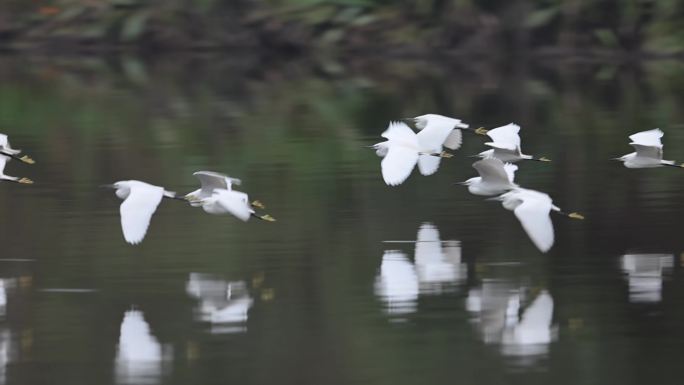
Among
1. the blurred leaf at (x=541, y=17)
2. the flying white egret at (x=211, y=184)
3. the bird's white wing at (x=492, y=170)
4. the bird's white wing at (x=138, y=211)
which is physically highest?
the blurred leaf at (x=541, y=17)

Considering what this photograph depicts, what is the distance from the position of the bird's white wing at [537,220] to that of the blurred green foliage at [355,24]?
22350 mm

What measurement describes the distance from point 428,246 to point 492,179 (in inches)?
25.2

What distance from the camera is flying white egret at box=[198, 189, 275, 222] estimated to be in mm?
10012

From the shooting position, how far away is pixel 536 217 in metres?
9.75

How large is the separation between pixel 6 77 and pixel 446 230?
66.9 feet

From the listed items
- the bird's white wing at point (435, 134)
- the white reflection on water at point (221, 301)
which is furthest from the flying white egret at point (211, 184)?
the bird's white wing at point (435, 134)

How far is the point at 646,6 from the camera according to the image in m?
32.5

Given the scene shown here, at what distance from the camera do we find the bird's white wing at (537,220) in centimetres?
956

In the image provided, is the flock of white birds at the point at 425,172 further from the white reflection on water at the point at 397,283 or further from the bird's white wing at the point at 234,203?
the white reflection on water at the point at 397,283

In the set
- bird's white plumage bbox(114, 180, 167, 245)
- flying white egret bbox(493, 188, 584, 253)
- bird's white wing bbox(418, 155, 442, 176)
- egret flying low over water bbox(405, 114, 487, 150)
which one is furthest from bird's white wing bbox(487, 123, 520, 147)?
bird's white plumage bbox(114, 180, 167, 245)

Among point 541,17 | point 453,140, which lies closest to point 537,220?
point 453,140

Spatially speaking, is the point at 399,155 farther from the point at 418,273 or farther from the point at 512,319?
the point at 512,319

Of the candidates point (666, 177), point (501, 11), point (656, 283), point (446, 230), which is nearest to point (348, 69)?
point (501, 11)

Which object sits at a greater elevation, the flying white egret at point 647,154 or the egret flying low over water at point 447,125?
the egret flying low over water at point 447,125
